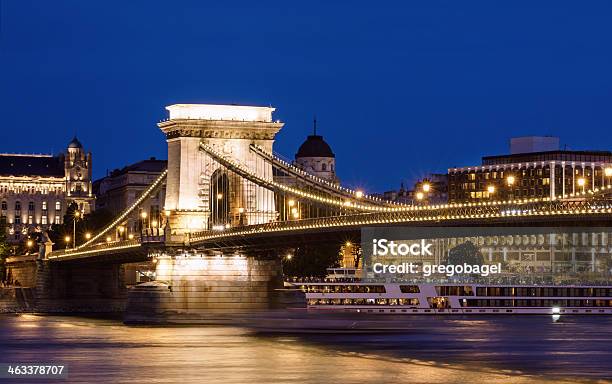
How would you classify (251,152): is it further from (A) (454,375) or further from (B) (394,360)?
(A) (454,375)

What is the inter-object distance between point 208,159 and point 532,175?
6123cm

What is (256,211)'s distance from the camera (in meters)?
97.3

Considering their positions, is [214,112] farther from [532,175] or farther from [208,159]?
[532,175]

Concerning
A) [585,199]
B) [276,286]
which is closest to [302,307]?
[276,286]

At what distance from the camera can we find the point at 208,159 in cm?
9675

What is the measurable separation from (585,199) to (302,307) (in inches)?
898

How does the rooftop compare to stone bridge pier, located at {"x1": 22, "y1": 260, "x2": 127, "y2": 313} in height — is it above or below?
above

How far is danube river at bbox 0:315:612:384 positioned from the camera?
5347 cm

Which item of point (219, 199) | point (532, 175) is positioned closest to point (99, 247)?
point (219, 199)

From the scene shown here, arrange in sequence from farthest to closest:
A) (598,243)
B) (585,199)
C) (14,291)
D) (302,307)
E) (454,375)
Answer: (14,291)
(598,243)
(302,307)
(585,199)
(454,375)

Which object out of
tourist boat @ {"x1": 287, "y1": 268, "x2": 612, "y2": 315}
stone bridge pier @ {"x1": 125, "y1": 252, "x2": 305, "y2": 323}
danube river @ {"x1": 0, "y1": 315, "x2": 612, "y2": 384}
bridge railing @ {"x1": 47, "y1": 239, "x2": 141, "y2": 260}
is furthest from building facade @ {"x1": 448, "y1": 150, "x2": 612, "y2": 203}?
danube river @ {"x1": 0, "y1": 315, "x2": 612, "y2": 384}

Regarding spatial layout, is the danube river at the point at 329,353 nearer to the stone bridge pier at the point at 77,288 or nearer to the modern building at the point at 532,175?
the stone bridge pier at the point at 77,288

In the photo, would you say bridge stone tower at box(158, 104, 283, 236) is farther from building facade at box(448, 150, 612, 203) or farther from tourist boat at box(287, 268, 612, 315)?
building facade at box(448, 150, 612, 203)

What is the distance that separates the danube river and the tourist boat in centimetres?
798
